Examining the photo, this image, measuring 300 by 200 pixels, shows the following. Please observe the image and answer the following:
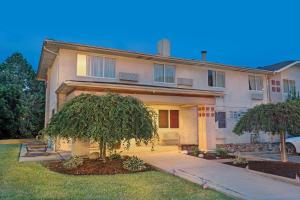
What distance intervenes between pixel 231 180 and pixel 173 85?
9.12m

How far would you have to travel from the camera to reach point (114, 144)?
9.83 metres

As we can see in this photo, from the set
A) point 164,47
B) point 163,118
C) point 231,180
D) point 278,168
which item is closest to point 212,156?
point 278,168

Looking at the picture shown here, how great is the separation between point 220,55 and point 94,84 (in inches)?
4707

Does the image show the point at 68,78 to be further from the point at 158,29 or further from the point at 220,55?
the point at 220,55

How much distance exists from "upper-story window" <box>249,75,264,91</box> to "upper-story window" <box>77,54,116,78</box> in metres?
10.4

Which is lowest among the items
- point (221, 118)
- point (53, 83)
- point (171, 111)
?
point (221, 118)

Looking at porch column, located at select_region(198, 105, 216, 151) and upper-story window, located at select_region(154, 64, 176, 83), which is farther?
upper-story window, located at select_region(154, 64, 176, 83)

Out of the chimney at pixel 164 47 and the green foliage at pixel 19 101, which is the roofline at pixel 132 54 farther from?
the green foliage at pixel 19 101

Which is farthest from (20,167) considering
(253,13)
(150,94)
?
(253,13)

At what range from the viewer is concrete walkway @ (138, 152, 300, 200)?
22.8ft

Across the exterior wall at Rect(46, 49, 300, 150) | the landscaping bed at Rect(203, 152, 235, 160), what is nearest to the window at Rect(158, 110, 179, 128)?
the exterior wall at Rect(46, 49, 300, 150)

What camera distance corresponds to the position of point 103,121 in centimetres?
948

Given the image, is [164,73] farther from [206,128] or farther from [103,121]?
[103,121]

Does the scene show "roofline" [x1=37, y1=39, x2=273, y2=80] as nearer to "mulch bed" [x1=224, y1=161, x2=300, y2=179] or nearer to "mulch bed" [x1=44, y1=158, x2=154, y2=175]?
"mulch bed" [x1=44, y1=158, x2=154, y2=175]
